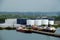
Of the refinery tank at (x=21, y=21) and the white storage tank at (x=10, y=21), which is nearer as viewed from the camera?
the white storage tank at (x=10, y=21)

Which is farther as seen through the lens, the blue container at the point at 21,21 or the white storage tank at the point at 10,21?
the blue container at the point at 21,21

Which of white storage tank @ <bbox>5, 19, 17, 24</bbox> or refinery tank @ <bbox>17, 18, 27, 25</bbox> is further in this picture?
refinery tank @ <bbox>17, 18, 27, 25</bbox>

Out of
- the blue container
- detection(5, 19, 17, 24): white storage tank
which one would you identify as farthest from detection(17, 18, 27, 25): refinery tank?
detection(5, 19, 17, 24): white storage tank

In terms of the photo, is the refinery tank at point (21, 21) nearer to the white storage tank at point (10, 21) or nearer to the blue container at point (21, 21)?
the blue container at point (21, 21)

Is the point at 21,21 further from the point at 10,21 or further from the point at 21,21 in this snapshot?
the point at 10,21

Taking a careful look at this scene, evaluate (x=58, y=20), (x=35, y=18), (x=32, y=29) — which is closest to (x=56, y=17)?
(x=58, y=20)

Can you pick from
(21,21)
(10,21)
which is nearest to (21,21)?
(21,21)

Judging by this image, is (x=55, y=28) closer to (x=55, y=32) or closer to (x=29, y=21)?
(x=55, y=32)

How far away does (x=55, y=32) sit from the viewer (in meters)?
6.47

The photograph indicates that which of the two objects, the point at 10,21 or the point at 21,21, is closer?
the point at 10,21

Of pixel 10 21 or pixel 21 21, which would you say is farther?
pixel 21 21

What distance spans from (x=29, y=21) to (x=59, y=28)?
85cm

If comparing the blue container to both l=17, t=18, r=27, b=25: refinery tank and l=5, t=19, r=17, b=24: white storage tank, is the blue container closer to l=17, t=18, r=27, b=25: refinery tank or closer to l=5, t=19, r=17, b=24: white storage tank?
l=17, t=18, r=27, b=25: refinery tank

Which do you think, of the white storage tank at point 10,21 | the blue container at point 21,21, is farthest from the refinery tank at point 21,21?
the white storage tank at point 10,21
